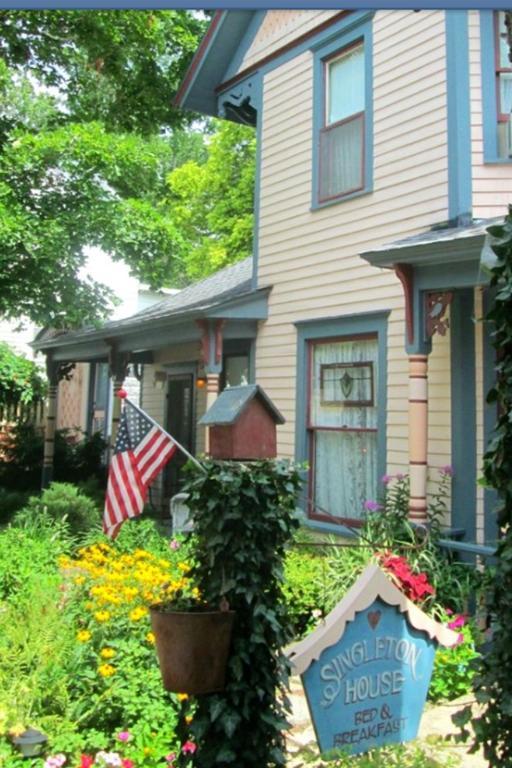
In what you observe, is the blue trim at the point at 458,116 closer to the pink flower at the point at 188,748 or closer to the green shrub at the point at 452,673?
the green shrub at the point at 452,673

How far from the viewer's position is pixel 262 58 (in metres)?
9.27

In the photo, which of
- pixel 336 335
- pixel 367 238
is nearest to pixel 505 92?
pixel 367 238

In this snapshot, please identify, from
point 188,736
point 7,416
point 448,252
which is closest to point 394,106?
point 448,252

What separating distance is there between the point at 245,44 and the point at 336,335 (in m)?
4.41

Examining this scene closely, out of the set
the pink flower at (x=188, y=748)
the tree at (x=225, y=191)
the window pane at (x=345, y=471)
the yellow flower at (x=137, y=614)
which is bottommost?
the pink flower at (x=188, y=748)

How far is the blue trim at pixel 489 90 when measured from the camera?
6.55m

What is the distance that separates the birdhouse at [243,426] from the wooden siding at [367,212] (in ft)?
11.2

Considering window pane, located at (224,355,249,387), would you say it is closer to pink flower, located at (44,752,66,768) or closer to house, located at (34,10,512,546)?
house, located at (34,10,512,546)

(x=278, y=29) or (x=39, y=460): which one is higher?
(x=278, y=29)

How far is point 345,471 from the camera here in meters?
7.60

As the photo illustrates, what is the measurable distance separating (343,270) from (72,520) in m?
4.25

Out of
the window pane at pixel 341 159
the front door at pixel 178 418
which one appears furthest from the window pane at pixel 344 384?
the front door at pixel 178 418

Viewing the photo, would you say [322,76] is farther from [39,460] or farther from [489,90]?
[39,460]

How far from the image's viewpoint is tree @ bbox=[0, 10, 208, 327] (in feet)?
28.6
